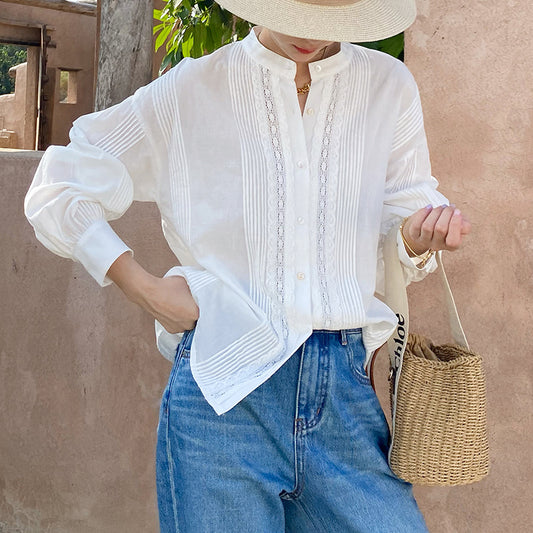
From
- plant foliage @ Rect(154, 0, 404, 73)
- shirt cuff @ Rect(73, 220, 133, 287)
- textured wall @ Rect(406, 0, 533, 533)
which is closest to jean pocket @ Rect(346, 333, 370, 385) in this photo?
shirt cuff @ Rect(73, 220, 133, 287)

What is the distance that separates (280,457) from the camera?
1.80 meters

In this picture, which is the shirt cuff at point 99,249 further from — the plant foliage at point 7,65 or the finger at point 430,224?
the plant foliage at point 7,65

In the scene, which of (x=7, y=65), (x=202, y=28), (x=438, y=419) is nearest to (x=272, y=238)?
(x=438, y=419)

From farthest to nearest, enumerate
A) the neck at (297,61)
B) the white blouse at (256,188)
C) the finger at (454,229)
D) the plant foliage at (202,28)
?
1. the plant foliage at (202,28)
2. the neck at (297,61)
3. the white blouse at (256,188)
4. the finger at (454,229)

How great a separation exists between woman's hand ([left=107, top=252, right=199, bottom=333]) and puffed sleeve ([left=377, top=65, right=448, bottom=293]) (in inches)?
18.5

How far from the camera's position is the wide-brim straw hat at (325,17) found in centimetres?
183

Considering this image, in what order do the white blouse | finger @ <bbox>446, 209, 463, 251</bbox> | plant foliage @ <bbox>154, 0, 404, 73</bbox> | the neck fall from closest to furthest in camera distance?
finger @ <bbox>446, 209, 463, 251</bbox> < the white blouse < the neck < plant foliage @ <bbox>154, 0, 404, 73</bbox>

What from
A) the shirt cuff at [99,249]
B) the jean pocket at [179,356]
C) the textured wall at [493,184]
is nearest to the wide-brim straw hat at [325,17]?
the shirt cuff at [99,249]

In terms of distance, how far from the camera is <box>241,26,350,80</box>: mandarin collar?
1.93m

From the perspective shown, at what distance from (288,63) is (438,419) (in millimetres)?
787

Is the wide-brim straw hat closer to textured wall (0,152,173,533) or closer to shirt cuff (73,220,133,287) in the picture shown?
shirt cuff (73,220,133,287)

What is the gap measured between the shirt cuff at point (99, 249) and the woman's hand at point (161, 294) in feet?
0.10

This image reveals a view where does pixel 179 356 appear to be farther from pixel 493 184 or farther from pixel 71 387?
pixel 71 387

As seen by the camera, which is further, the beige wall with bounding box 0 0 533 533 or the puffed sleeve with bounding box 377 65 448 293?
the beige wall with bounding box 0 0 533 533
